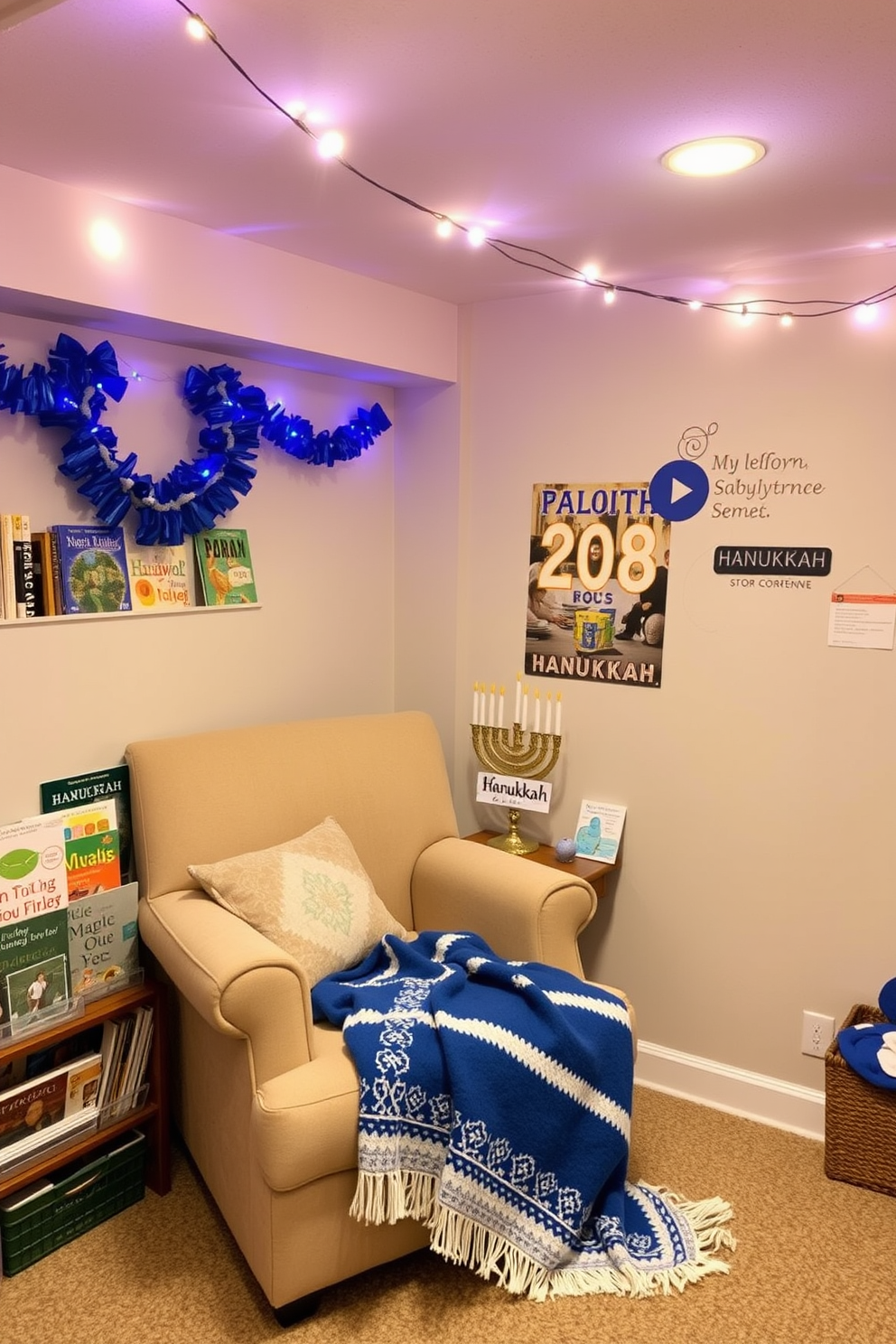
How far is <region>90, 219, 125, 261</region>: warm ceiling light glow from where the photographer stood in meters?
2.17

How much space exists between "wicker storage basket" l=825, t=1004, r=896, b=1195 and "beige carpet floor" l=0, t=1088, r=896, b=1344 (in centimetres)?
5

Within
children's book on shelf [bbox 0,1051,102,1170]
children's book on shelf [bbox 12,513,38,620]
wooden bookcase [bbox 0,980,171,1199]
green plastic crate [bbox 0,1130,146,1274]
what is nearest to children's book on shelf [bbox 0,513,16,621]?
children's book on shelf [bbox 12,513,38,620]

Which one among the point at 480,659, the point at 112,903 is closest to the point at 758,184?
the point at 480,659

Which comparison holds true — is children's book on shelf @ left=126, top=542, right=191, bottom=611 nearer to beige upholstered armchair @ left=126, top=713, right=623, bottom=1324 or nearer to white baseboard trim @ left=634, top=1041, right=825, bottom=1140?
beige upholstered armchair @ left=126, top=713, right=623, bottom=1324

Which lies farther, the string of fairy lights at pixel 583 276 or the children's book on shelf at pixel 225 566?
the children's book on shelf at pixel 225 566

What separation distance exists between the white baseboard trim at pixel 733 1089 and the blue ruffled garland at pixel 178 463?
2050mm

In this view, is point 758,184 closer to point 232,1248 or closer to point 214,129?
point 214,129

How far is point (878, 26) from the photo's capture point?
55.5 inches

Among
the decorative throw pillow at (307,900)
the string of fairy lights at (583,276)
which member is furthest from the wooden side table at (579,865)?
the string of fairy lights at (583,276)

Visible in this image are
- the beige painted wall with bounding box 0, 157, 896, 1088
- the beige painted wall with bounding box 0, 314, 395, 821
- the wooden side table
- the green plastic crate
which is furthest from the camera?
the wooden side table

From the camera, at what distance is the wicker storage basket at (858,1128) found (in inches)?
95.0

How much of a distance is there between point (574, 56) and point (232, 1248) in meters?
2.45

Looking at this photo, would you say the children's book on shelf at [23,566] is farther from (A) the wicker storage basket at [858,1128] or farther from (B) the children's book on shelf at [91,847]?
(A) the wicker storage basket at [858,1128]

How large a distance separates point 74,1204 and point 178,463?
1.81 m
